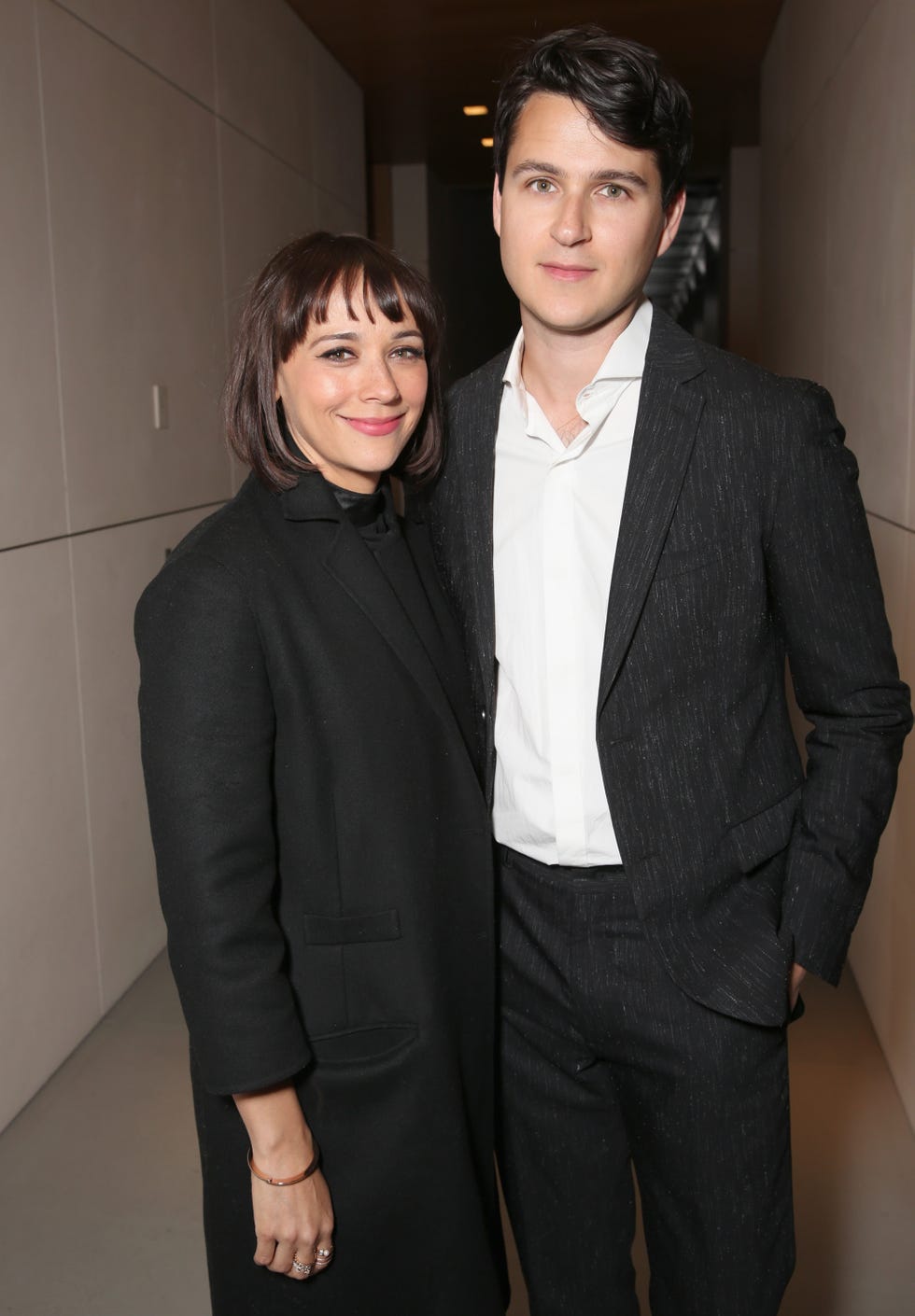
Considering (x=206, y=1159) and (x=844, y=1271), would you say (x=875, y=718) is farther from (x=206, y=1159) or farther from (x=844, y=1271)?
(x=844, y=1271)

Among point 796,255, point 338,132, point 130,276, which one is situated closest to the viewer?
point 130,276

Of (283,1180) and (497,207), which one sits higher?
(497,207)

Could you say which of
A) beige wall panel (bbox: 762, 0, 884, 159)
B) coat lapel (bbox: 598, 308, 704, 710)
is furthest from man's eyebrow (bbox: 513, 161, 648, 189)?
beige wall panel (bbox: 762, 0, 884, 159)

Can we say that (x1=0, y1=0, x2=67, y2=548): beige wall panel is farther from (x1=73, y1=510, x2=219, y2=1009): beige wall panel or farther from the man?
the man

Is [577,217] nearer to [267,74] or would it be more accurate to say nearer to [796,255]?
[796,255]

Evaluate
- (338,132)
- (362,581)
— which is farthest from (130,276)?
(338,132)

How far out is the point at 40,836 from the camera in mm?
3033

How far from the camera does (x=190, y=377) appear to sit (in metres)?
4.15

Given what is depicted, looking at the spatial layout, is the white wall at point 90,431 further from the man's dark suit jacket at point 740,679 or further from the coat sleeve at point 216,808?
the man's dark suit jacket at point 740,679

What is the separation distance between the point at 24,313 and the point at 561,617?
196 centimetres

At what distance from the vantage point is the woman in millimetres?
1340

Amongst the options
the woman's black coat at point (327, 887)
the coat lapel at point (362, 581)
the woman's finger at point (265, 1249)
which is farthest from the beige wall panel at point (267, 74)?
the woman's finger at point (265, 1249)

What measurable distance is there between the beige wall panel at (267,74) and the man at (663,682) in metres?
3.48

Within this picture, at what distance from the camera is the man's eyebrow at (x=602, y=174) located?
152 centimetres
